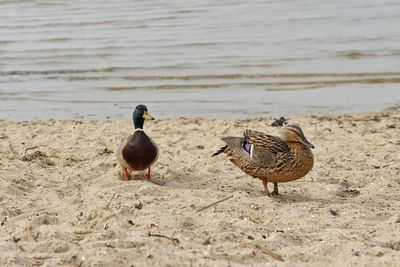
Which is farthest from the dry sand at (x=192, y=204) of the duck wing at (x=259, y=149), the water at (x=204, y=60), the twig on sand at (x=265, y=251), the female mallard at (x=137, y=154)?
the water at (x=204, y=60)

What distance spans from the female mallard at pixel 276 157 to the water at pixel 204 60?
393 centimetres

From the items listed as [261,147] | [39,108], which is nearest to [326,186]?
[261,147]

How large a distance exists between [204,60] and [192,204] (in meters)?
8.80

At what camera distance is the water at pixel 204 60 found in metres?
11.6

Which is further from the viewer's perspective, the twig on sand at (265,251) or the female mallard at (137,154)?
the female mallard at (137,154)

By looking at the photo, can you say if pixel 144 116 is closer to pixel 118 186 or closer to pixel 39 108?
pixel 118 186

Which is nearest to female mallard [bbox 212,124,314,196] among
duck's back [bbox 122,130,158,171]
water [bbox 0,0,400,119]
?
duck's back [bbox 122,130,158,171]

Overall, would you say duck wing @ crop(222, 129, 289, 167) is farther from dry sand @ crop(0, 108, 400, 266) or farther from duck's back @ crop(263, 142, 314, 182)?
dry sand @ crop(0, 108, 400, 266)

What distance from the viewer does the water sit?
38.2 feet

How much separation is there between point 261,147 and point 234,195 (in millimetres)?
572

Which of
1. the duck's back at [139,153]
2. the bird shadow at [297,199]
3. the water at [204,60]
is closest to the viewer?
the bird shadow at [297,199]

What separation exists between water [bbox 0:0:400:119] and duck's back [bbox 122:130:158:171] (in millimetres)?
3666

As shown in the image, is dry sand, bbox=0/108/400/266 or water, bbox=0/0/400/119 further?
water, bbox=0/0/400/119

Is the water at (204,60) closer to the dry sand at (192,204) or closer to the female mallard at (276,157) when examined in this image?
the dry sand at (192,204)
